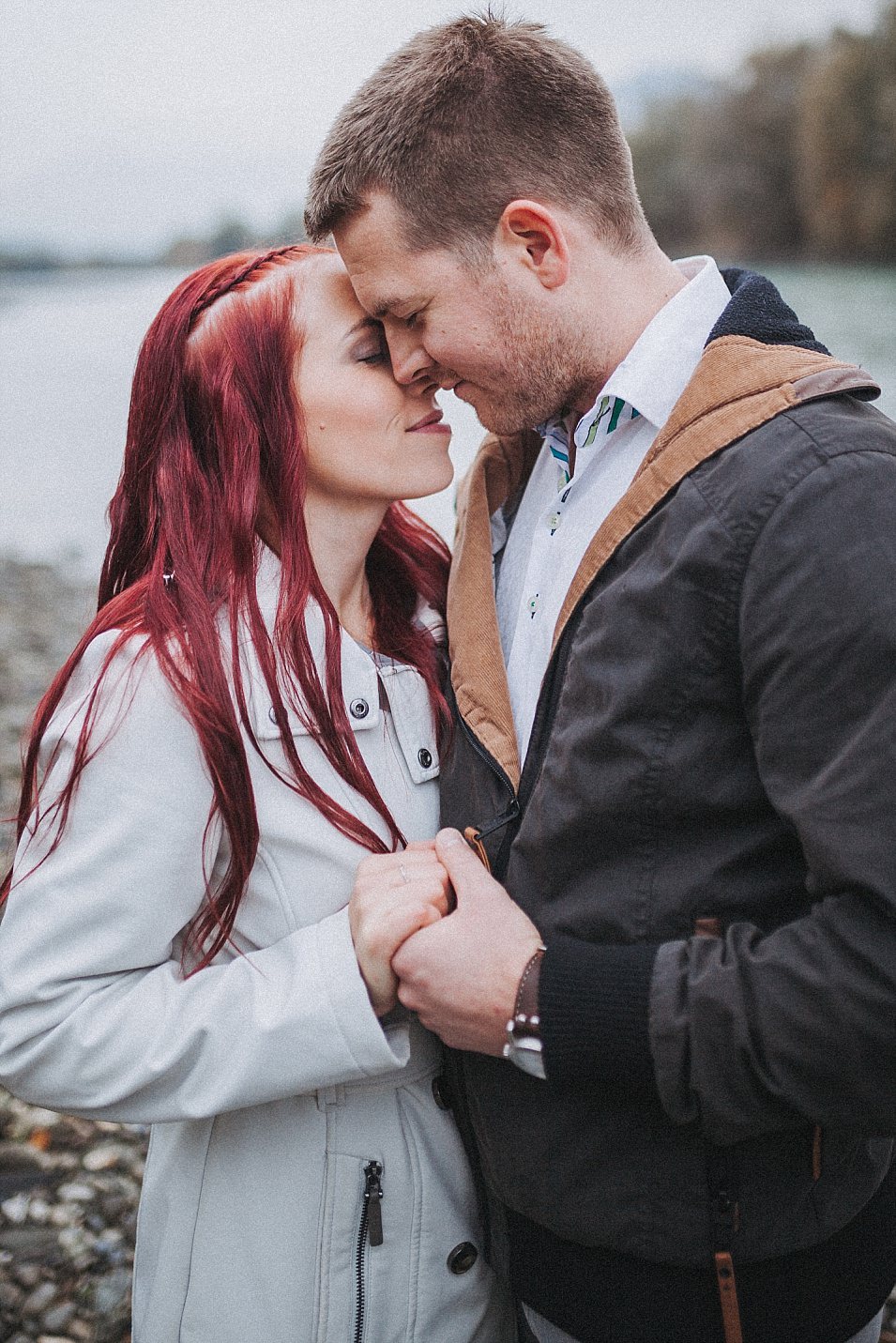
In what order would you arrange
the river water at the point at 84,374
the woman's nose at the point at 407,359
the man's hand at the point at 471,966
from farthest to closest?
the river water at the point at 84,374
the woman's nose at the point at 407,359
the man's hand at the point at 471,966

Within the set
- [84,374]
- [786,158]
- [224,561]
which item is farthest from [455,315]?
[84,374]

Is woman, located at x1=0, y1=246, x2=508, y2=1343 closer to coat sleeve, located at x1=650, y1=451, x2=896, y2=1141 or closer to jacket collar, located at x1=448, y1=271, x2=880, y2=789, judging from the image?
jacket collar, located at x1=448, y1=271, x2=880, y2=789

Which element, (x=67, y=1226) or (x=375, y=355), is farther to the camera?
(x=67, y=1226)

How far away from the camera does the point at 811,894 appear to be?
1569 millimetres

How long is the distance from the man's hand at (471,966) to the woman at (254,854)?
54 mm

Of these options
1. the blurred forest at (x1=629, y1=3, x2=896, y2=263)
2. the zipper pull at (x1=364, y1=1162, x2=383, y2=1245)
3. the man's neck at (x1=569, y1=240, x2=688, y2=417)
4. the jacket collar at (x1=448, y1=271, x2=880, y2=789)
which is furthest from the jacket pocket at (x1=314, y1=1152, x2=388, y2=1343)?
the blurred forest at (x1=629, y1=3, x2=896, y2=263)

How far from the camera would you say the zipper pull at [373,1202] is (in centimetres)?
187

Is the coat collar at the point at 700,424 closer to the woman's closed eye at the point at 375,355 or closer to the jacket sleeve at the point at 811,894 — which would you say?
the jacket sleeve at the point at 811,894

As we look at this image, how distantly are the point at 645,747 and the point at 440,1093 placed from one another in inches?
31.2

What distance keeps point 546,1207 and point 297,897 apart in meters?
0.63

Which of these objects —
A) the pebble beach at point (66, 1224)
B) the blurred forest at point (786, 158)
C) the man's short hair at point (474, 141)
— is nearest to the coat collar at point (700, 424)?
the man's short hair at point (474, 141)

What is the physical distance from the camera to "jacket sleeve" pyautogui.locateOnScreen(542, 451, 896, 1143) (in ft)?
4.53

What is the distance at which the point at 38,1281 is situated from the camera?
3143mm

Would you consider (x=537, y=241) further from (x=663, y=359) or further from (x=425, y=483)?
(x=425, y=483)
